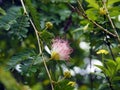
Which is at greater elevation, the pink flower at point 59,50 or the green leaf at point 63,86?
the pink flower at point 59,50

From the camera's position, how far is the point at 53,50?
1.51 metres

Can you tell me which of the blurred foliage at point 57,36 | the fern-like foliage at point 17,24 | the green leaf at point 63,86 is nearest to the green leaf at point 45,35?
the blurred foliage at point 57,36

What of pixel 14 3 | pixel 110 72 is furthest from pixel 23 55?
pixel 14 3

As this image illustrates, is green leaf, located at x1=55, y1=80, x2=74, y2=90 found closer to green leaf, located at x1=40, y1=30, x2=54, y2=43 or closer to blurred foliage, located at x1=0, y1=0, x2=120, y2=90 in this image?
blurred foliage, located at x1=0, y1=0, x2=120, y2=90

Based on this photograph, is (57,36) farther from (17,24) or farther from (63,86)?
(63,86)

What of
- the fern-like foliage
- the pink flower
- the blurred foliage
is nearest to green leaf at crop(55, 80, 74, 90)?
the blurred foliage

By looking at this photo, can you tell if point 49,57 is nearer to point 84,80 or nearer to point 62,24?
point 62,24

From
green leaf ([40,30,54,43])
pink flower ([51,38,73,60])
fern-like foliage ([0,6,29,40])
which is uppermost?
fern-like foliage ([0,6,29,40])

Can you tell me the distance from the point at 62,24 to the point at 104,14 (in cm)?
94

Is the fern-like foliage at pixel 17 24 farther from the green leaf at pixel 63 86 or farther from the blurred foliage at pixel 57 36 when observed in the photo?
the green leaf at pixel 63 86

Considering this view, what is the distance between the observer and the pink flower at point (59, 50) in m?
1.50

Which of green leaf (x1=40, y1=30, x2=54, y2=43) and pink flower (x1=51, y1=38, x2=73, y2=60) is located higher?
green leaf (x1=40, y1=30, x2=54, y2=43)

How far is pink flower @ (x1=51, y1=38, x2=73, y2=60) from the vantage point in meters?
1.50

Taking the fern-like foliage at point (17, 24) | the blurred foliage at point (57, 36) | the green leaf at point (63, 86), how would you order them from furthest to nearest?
the fern-like foliage at point (17, 24), the blurred foliage at point (57, 36), the green leaf at point (63, 86)
